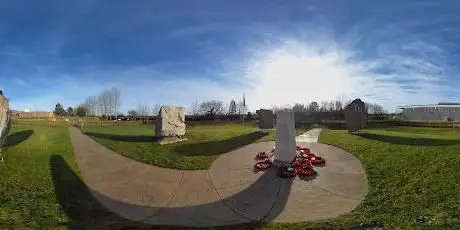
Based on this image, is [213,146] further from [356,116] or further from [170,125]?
[356,116]

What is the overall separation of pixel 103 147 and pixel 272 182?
10219 millimetres

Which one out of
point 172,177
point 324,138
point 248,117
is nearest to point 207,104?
point 248,117

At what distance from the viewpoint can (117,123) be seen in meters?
25.7

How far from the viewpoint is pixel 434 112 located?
43688 millimetres

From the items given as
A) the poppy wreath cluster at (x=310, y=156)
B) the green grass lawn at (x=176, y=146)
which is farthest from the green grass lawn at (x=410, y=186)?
the green grass lawn at (x=176, y=146)

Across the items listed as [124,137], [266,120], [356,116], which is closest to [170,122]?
[124,137]

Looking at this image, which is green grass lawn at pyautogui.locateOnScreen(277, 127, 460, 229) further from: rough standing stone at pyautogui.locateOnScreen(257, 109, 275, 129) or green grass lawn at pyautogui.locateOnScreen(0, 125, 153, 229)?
rough standing stone at pyautogui.locateOnScreen(257, 109, 275, 129)

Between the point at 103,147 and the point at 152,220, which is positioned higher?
the point at 103,147

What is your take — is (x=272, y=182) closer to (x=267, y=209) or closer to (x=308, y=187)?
(x=308, y=187)

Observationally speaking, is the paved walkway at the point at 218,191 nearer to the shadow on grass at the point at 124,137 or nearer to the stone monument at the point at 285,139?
the stone monument at the point at 285,139

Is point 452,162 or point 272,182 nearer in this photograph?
point 452,162

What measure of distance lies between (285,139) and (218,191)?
482 cm

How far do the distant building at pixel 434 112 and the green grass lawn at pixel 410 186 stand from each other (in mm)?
31472

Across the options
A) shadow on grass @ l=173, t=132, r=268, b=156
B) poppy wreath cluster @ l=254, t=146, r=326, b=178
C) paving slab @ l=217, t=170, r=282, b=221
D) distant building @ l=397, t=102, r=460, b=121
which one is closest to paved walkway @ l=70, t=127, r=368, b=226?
paving slab @ l=217, t=170, r=282, b=221
